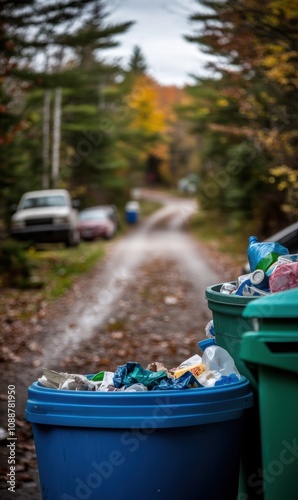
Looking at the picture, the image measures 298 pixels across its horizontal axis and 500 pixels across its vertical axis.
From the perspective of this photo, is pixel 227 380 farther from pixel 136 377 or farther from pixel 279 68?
pixel 279 68

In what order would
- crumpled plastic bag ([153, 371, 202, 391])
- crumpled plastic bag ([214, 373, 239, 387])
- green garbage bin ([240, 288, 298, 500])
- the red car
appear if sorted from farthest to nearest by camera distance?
the red car
crumpled plastic bag ([214, 373, 239, 387])
crumpled plastic bag ([153, 371, 202, 391])
green garbage bin ([240, 288, 298, 500])

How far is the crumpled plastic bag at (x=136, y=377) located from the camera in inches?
155

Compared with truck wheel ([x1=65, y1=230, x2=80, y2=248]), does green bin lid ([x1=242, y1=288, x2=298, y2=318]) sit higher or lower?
higher

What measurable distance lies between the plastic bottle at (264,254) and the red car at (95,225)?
32013mm

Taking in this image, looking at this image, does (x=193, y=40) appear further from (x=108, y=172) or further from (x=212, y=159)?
(x=108, y=172)

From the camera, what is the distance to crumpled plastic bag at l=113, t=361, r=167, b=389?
12.9 feet

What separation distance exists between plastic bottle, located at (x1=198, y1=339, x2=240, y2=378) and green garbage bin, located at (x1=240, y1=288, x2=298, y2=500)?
20.8 inches

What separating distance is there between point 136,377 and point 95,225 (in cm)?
3264

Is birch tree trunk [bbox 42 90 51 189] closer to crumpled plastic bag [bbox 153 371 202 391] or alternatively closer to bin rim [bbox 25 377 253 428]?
crumpled plastic bag [bbox 153 371 202 391]

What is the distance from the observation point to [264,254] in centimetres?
436

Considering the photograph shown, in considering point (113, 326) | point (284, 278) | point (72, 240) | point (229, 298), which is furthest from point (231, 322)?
point (72, 240)

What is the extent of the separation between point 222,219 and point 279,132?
79.8 ft

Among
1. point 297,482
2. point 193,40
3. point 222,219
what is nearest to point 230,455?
point 297,482

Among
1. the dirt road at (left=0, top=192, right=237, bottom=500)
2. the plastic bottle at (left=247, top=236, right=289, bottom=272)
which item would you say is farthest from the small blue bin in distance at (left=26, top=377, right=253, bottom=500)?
the dirt road at (left=0, top=192, right=237, bottom=500)
